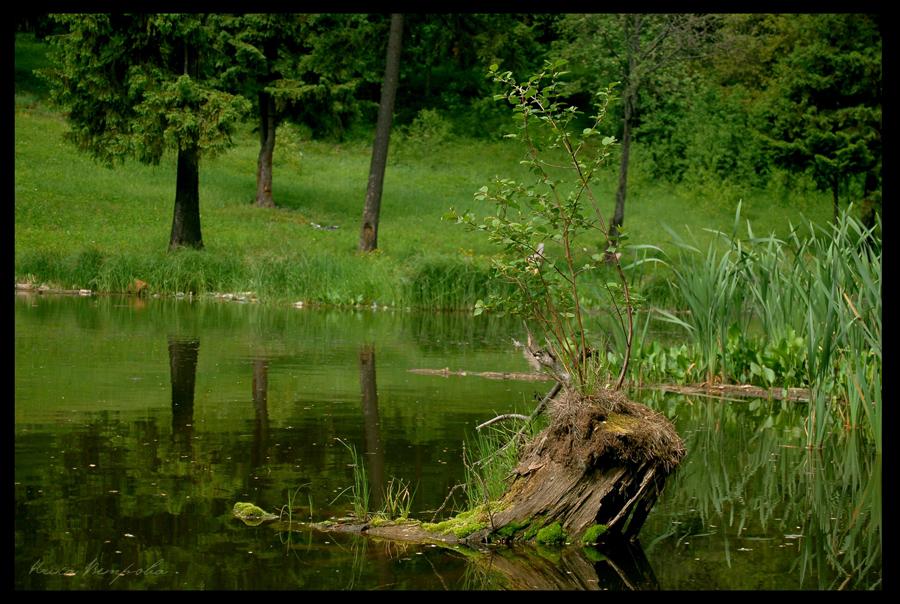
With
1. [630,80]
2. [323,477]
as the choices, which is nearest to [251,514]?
[323,477]

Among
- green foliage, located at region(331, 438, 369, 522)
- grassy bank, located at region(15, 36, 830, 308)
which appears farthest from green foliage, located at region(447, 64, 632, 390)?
grassy bank, located at region(15, 36, 830, 308)

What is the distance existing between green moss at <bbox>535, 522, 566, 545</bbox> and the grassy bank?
30.0 feet

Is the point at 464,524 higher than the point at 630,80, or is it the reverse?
the point at 630,80

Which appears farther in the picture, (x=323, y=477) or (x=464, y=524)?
(x=323, y=477)

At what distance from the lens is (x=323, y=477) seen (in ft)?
24.0

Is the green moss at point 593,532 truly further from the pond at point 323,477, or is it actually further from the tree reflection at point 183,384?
the tree reflection at point 183,384

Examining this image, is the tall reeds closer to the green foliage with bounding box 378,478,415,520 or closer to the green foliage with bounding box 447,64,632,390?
the green foliage with bounding box 447,64,632,390

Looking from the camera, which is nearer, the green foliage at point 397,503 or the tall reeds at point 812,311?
the green foliage at point 397,503

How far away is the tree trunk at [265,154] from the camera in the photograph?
33.2 metres

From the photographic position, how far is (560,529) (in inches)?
235

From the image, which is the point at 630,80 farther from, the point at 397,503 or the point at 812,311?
the point at 397,503

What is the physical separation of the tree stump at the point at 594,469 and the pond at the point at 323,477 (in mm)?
188

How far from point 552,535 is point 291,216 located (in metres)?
27.2

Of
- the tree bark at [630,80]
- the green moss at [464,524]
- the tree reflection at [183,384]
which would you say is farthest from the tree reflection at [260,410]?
the tree bark at [630,80]
